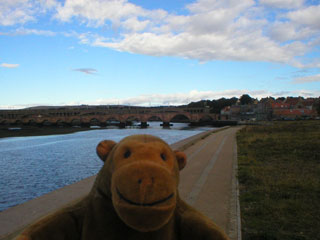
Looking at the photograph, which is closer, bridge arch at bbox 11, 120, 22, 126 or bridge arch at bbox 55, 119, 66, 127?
bridge arch at bbox 55, 119, 66, 127

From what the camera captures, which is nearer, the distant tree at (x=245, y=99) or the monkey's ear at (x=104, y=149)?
the monkey's ear at (x=104, y=149)

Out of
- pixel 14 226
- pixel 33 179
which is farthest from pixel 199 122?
pixel 14 226

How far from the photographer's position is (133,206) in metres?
A: 1.65

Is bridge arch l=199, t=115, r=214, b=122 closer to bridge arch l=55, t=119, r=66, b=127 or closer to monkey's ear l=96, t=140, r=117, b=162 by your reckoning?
bridge arch l=55, t=119, r=66, b=127

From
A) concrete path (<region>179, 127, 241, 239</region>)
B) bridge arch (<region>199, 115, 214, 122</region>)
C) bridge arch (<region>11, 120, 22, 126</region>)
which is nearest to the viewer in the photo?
concrete path (<region>179, 127, 241, 239</region>)

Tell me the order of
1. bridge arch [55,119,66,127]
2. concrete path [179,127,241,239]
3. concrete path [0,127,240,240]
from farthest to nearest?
bridge arch [55,119,66,127], concrete path [179,127,241,239], concrete path [0,127,240,240]

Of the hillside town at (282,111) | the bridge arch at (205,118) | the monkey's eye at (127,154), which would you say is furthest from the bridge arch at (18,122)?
the monkey's eye at (127,154)

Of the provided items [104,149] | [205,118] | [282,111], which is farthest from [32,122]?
[104,149]

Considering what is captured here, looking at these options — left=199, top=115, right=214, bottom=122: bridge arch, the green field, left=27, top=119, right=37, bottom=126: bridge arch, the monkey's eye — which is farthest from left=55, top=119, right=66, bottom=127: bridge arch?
the monkey's eye

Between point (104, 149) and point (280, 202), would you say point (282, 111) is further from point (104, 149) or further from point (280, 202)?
point (104, 149)

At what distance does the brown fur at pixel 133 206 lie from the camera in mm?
1678

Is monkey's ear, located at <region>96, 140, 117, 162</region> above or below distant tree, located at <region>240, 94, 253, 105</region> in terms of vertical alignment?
below

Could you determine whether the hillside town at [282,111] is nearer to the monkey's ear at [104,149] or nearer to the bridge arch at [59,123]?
the bridge arch at [59,123]

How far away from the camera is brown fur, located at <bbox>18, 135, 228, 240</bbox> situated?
1678mm
